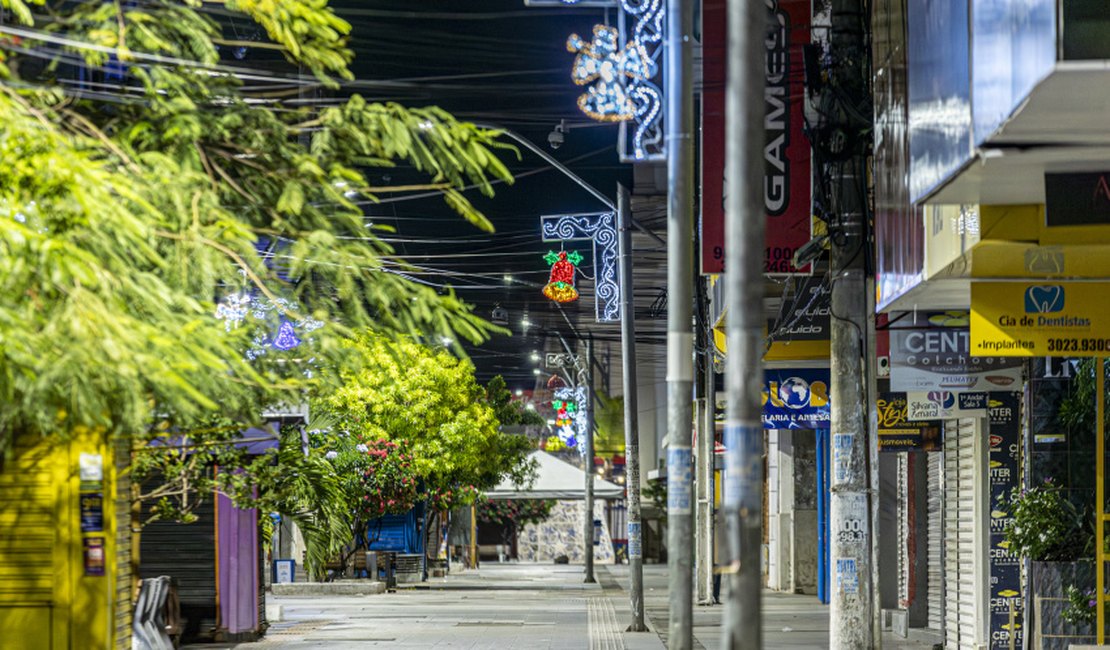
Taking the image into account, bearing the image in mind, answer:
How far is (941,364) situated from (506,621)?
524 inches

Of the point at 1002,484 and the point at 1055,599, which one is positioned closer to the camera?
the point at 1055,599

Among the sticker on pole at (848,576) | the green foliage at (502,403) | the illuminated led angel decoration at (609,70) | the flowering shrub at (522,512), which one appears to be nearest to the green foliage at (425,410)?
the green foliage at (502,403)

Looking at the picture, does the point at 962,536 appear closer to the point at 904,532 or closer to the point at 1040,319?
the point at 904,532

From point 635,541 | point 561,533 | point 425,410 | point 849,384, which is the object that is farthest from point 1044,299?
point 561,533

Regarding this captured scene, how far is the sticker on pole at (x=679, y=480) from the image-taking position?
13.6 metres

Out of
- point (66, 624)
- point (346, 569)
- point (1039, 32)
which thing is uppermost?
point (1039, 32)

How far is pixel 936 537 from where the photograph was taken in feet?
74.1

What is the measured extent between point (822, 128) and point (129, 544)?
283 inches

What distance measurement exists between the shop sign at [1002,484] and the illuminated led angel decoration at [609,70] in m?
5.47

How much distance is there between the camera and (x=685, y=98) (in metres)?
14.6

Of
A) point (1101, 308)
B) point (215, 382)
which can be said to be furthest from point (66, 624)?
point (1101, 308)

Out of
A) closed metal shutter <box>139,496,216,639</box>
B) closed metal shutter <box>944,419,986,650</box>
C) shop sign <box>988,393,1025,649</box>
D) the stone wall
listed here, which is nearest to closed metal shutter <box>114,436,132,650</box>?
closed metal shutter <box>139,496,216,639</box>

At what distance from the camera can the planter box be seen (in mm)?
15117

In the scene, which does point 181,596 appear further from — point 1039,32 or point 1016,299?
point 1039,32
